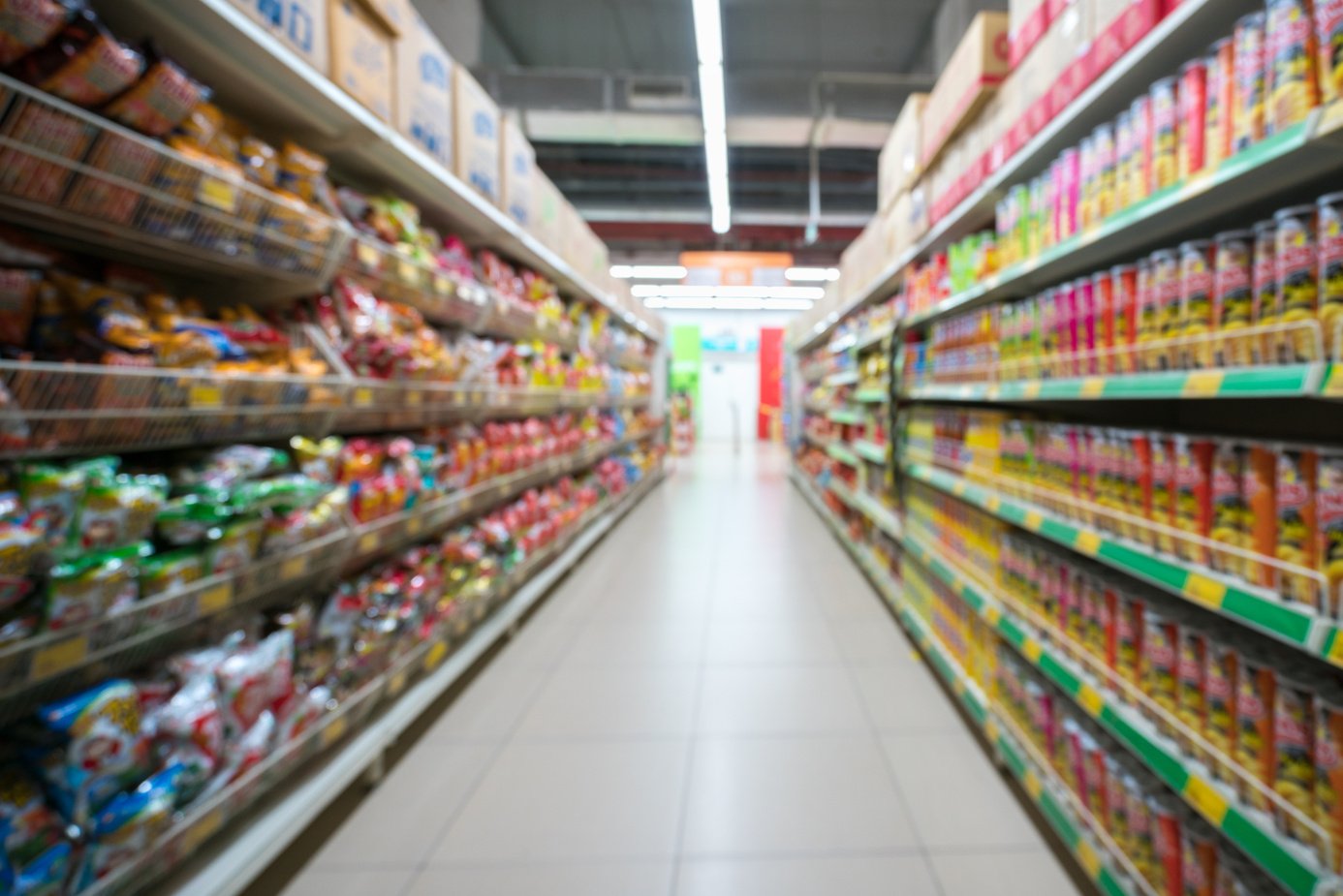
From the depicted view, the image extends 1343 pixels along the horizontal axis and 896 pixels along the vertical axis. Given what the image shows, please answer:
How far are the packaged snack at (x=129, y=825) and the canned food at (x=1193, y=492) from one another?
1962 mm

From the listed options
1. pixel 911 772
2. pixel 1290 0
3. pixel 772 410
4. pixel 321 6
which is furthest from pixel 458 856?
pixel 772 410

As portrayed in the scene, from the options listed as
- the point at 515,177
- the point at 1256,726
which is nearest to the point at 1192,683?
the point at 1256,726

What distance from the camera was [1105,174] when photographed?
1462mm

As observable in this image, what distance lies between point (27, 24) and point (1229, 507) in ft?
7.00

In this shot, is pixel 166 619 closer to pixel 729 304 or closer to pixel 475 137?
pixel 475 137

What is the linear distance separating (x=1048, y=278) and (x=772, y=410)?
1462 cm

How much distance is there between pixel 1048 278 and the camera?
6.79 ft

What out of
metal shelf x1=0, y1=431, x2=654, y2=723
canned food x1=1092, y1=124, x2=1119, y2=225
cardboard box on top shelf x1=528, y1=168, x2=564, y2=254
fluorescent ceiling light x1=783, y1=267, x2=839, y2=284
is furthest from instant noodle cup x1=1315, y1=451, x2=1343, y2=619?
fluorescent ceiling light x1=783, y1=267, x2=839, y2=284

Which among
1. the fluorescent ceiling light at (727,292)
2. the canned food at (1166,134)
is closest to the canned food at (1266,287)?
the canned food at (1166,134)

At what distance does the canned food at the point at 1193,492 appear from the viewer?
1.16 metres

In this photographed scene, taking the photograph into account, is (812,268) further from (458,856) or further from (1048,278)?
(458,856)

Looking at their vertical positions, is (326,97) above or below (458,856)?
above

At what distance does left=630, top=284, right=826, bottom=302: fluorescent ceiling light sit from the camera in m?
13.4

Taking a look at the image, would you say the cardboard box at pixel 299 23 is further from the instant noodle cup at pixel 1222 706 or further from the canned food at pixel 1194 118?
the instant noodle cup at pixel 1222 706
